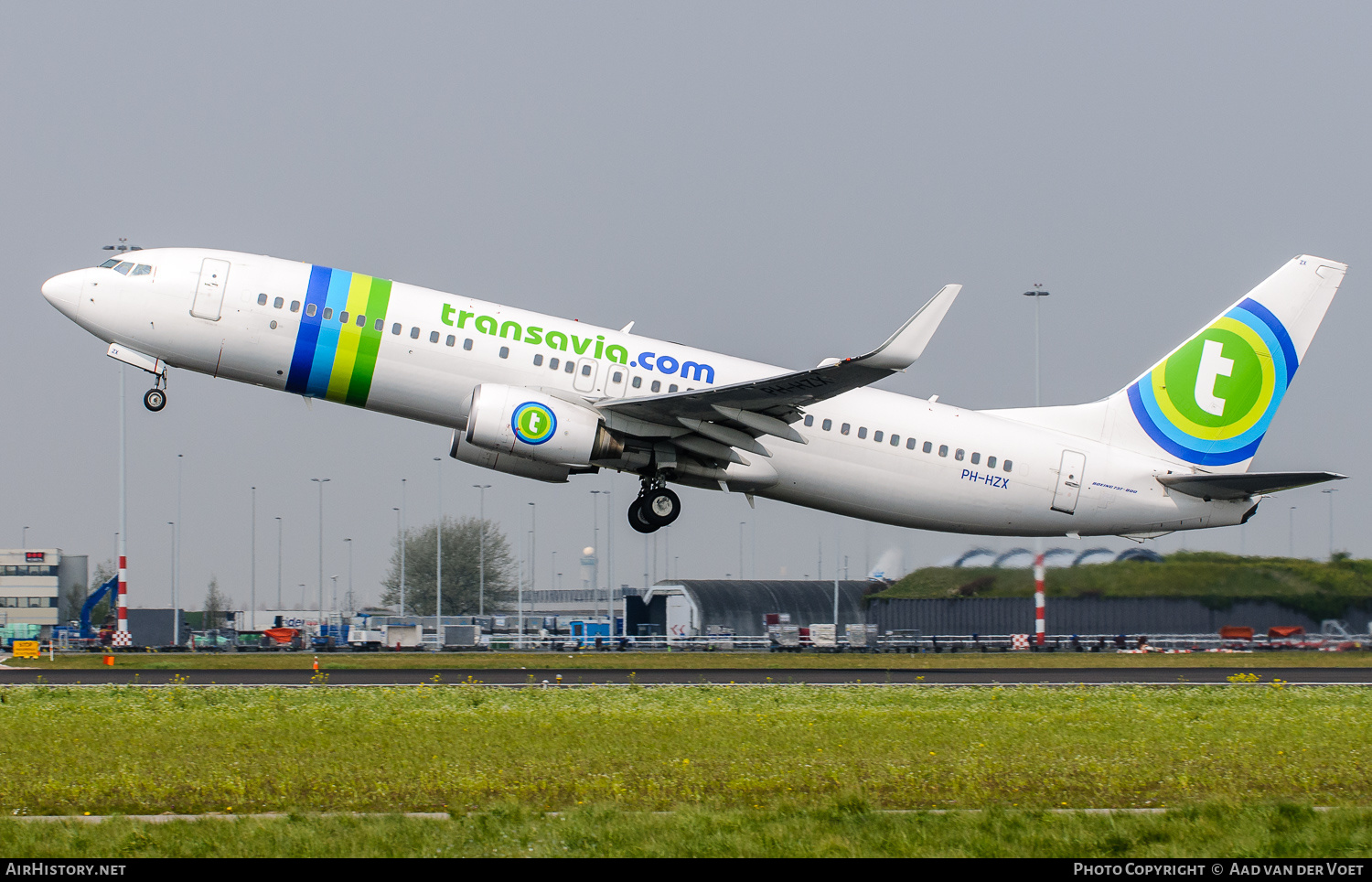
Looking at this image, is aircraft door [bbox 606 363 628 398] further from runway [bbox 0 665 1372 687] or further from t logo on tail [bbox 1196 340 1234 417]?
t logo on tail [bbox 1196 340 1234 417]

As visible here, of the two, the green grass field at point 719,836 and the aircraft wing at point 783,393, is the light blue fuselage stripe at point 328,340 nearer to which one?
the aircraft wing at point 783,393

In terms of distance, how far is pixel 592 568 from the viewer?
304ft

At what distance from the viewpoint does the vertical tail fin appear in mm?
33219

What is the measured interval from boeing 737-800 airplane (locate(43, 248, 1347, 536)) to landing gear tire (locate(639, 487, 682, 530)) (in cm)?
3

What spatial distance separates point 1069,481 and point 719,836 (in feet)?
72.9

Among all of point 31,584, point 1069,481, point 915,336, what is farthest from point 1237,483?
point 31,584

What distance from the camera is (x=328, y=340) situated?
27.6m

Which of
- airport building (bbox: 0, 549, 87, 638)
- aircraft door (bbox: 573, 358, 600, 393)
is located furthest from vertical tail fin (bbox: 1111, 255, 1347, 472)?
airport building (bbox: 0, 549, 87, 638)

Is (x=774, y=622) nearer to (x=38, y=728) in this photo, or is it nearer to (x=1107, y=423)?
(x=1107, y=423)

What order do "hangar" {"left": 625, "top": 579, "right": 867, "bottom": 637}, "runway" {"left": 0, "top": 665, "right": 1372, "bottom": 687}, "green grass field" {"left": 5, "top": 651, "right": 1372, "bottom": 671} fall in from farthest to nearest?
"hangar" {"left": 625, "top": 579, "right": 867, "bottom": 637} → "green grass field" {"left": 5, "top": 651, "right": 1372, "bottom": 671} → "runway" {"left": 0, "top": 665, "right": 1372, "bottom": 687}
